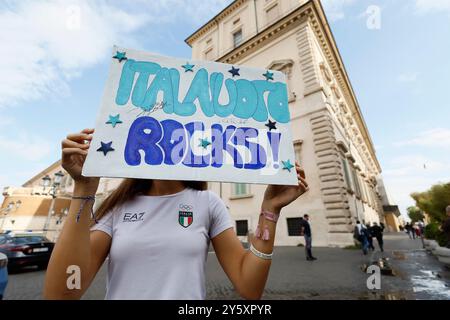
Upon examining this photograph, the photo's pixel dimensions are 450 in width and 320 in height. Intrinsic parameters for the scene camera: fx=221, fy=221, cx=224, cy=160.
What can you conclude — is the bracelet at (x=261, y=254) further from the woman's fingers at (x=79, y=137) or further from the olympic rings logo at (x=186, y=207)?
the woman's fingers at (x=79, y=137)

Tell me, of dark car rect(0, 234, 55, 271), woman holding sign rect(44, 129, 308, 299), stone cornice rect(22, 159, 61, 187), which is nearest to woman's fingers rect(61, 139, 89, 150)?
woman holding sign rect(44, 129, 308, 299)

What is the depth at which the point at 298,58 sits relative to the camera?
15094 millimetres

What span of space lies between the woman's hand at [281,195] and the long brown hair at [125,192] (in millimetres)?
490

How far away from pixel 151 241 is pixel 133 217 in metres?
0.22

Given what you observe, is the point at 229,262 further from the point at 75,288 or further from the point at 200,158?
the point at 75,288

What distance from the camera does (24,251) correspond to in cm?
784

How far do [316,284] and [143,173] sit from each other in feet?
18.2

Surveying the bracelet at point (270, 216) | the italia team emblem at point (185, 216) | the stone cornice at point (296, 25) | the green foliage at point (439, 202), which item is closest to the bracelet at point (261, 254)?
the bracelet at point (270, 216)

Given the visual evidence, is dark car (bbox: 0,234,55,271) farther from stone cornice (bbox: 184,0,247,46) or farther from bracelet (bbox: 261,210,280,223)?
stone cornice (bbox: 184,0,247,46)

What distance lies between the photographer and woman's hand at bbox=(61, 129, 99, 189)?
1.15 metres

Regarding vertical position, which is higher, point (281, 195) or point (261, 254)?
point (281, 195)

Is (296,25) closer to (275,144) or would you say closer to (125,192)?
(275,144)

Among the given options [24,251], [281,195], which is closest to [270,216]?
[281,195]
